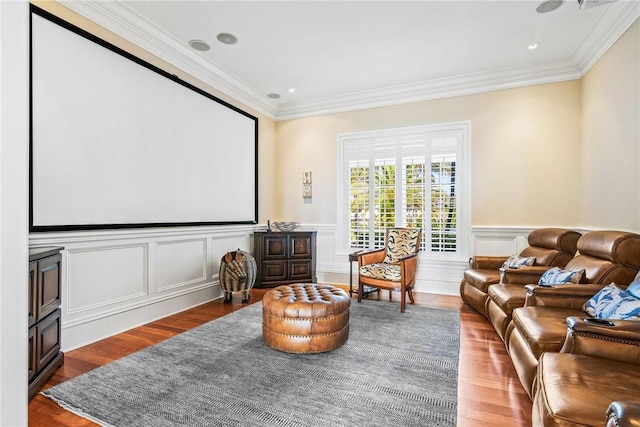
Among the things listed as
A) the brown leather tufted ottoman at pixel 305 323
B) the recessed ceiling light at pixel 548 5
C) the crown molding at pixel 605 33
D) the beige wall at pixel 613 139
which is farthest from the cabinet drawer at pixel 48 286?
the crown molding at pixel 605 33

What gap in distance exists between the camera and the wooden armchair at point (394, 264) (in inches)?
154

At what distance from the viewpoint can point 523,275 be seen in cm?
318

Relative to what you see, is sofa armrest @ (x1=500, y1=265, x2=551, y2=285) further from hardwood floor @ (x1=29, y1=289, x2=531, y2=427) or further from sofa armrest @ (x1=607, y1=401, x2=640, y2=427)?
sofa armrest @ (x1=607, y1=401, x2=640, y2=427)

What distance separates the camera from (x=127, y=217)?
10.8 ft

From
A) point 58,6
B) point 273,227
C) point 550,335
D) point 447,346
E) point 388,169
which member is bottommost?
point 447,346

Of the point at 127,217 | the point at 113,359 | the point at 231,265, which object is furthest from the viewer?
the point at 231,265

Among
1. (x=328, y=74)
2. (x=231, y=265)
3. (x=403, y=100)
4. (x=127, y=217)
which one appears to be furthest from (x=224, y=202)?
(x=403, y=100)

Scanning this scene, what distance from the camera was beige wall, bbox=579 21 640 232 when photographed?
3.02 meters

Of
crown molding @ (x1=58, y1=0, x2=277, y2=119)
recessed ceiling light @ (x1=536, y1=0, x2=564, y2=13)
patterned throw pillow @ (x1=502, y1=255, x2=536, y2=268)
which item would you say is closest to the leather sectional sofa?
patterned throw pillow @ (x1=502, y1=255, x2=536, y2=268)

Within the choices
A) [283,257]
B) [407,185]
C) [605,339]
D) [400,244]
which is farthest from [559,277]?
[283,257]

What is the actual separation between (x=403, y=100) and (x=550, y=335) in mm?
4092

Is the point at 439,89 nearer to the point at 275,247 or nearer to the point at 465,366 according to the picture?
the point at 275,247

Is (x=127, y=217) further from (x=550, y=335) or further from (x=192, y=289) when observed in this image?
(x=550, y=335)

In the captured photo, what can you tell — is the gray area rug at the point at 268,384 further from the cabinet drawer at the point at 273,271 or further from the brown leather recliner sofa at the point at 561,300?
the cabinet drawer at the point at 273,271
